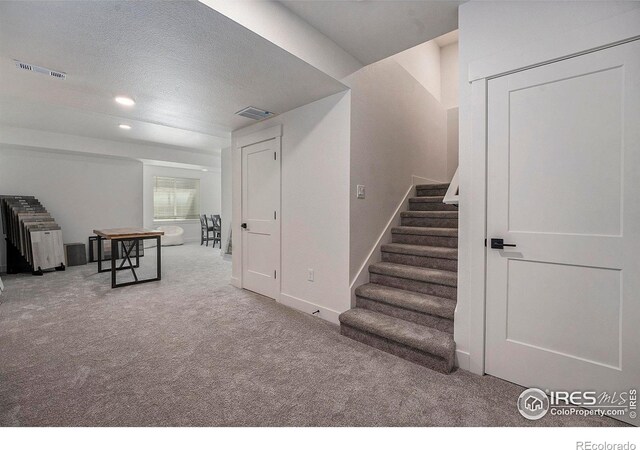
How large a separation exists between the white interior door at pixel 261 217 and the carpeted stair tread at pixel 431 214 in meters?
1.57

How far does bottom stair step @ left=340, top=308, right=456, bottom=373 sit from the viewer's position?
197 cm

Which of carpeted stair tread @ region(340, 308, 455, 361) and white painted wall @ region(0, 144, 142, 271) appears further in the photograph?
white painted wall @ region(0, 144, 142, 271)

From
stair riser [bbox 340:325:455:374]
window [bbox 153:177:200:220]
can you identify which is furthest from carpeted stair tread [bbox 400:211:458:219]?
window [bbox 153:177:200:220]

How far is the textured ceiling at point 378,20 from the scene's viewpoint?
1.97 meters

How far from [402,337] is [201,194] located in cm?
848

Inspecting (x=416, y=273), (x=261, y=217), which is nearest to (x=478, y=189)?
(x=416, y=273)

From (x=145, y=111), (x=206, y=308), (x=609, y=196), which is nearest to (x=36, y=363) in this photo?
(x=206, y=308)

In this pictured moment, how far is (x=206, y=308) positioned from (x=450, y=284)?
101 inches

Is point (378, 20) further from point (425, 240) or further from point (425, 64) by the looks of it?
point (425, 64)

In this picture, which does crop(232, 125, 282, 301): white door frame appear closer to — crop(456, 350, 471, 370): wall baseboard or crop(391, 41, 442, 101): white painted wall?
crop(391, 41, 442, 101): white painted wall

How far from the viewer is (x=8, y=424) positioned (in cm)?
146

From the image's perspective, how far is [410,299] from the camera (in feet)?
8.05

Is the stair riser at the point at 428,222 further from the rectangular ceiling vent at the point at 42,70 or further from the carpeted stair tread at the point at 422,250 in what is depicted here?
the rectangular ceiling vent at the point at 42,70

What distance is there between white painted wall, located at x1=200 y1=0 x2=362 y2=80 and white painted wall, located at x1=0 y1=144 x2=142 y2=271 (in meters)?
5.84
